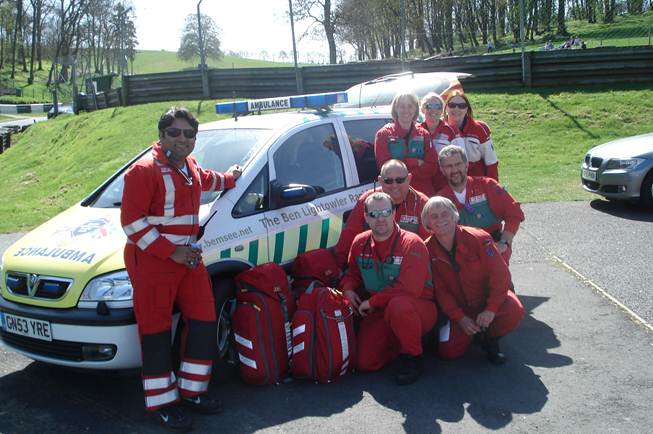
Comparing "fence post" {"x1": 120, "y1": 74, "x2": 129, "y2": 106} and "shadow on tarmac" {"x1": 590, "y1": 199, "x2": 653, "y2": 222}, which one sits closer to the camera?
"shadow on tarmac" {"x1": 590, "y1": 199, "x2": 653, "y2": 222}

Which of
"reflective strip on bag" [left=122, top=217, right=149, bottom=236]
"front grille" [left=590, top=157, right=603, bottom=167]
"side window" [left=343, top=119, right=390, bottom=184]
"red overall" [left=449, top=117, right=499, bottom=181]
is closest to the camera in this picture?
"reflective strip on bag" [left=122, top=217, right=149, bottom=236]

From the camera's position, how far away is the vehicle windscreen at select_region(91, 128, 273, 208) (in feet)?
16.1

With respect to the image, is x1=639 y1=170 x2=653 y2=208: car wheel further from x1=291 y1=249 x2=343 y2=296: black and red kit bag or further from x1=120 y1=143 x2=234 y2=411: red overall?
x1=120 y1=143 x2=234 y2=411: red overall

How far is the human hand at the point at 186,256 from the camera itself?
3725mm

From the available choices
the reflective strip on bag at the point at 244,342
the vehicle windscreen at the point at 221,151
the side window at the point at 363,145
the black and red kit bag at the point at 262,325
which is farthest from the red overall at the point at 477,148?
the reflective strip on bag at the point at 244,342

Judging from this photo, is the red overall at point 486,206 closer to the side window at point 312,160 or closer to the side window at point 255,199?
the side window at point 312,160

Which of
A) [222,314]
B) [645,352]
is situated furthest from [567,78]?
[222,314]

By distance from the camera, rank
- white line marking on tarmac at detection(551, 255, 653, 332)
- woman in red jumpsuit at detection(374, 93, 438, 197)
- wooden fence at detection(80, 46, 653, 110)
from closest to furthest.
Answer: white line marking on tarmac at detection(551, 255, 653, 332)
woman in red jumpsuit at detection(374, 93, 438, 197)
wooden fence at detection(80, 46, 653, 110)

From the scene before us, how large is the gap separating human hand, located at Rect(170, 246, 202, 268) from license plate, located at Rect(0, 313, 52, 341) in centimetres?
99

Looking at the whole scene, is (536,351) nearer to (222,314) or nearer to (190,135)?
(222,314)

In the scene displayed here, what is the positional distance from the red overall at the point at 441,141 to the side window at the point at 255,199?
175 centimetres

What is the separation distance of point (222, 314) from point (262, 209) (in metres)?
0.82

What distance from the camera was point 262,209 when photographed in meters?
4.71

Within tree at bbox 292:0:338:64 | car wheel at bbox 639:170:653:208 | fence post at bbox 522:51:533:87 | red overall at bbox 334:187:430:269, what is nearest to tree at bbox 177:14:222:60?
tree at bbox 292:0:338:64
